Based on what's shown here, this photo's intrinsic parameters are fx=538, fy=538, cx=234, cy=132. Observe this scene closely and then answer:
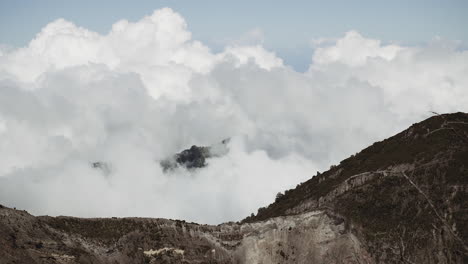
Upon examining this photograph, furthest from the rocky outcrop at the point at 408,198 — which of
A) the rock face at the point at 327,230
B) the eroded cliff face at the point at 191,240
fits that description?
the eroded cliff face at the point at 191,240

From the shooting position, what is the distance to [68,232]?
63.6 m

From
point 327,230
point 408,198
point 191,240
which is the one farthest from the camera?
point 191,240

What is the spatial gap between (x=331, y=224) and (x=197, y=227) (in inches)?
676

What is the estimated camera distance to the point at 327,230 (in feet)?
220

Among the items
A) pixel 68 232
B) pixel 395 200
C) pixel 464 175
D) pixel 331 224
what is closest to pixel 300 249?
pixel 331 224

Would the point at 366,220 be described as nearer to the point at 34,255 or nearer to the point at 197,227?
the point at 197,227

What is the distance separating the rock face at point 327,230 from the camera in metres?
59.4

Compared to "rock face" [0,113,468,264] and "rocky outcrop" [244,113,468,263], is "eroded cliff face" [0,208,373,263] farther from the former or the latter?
"rocky outcrop" [244,113,468,263]

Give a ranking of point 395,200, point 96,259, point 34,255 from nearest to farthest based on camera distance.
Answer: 1. point 34,255
2. point 96,259
3. point 395,200

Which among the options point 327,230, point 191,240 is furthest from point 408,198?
point 191,240

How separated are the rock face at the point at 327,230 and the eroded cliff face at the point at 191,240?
123 millimetres

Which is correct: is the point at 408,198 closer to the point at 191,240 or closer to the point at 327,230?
the point at 327,230

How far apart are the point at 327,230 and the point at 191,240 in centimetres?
1713

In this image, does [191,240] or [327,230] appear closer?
[327,230]
